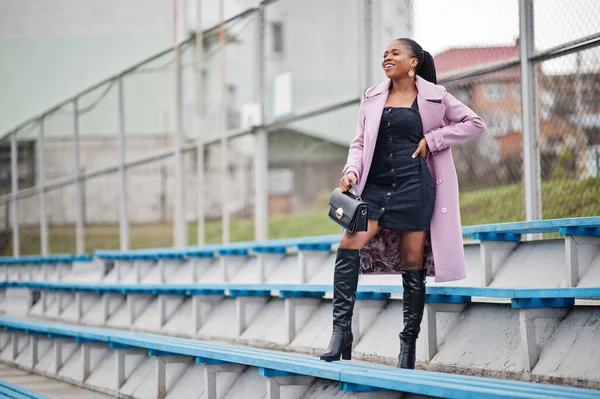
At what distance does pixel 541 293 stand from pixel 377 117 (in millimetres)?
891

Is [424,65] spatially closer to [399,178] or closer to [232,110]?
[399,178]

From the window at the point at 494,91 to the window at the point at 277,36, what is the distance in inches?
78.4

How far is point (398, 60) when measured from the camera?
348 centimetres

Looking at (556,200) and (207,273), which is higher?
(556,200)

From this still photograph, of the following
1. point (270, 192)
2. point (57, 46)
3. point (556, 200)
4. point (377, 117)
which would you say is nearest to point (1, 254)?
point (57, 46)

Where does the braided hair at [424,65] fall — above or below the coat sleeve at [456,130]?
above

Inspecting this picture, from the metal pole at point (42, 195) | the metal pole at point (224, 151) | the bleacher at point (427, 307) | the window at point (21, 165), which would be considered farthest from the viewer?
the window at point (21, 165)

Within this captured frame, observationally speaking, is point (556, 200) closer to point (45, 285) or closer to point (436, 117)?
point (436, 117)

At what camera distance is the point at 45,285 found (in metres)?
8.30

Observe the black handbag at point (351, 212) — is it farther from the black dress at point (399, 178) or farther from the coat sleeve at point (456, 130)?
the coat sleeve at point (456, 130)

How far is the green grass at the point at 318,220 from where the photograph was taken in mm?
4875

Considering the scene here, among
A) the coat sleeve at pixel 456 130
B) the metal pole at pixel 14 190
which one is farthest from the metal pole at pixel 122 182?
the coat sleeve at pixel 456 130

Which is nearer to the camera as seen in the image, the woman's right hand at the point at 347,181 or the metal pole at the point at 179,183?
the woman's right hand at the point at 347,181

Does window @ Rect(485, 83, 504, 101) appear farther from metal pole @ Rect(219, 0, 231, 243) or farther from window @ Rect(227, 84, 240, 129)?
window @ Rect(227, 84, 240, 129)
